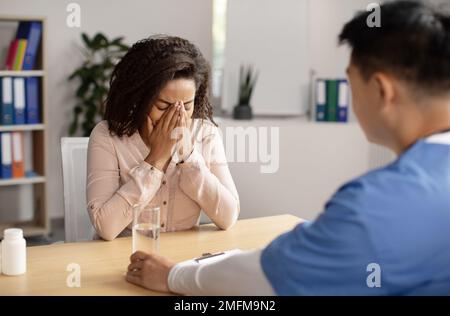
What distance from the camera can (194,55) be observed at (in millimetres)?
1946

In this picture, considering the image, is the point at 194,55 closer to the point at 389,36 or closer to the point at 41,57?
the point at 389,36

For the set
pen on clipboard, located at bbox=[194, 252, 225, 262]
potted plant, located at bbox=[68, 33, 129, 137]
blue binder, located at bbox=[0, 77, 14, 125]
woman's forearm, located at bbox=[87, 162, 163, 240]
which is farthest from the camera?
potted plant, located at bbox=[68, 33, 129, 137]

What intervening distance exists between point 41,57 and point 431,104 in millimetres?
3141

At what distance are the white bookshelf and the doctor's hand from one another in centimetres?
254

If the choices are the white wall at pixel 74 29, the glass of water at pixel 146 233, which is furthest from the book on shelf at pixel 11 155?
the glass of water at pixel 146 233

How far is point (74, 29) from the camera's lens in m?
3.97

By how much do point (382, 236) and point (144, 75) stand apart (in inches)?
44.1

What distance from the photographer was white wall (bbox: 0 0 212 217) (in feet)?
12.9

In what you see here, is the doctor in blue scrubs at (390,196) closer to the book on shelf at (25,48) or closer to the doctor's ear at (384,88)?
the doctor's ear at (384,88)

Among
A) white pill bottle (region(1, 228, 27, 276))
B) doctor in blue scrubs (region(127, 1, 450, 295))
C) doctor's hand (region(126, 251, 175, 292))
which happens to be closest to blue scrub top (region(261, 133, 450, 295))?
→ doctor in blue scrubs (region(127, 1, 450, 295))

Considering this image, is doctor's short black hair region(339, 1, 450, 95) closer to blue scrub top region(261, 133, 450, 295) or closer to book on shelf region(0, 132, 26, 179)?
blue scrub top region(261, 133, 450, 295)

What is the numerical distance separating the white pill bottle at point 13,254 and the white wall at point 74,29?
270 cm

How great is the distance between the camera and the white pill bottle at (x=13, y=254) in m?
1.39
